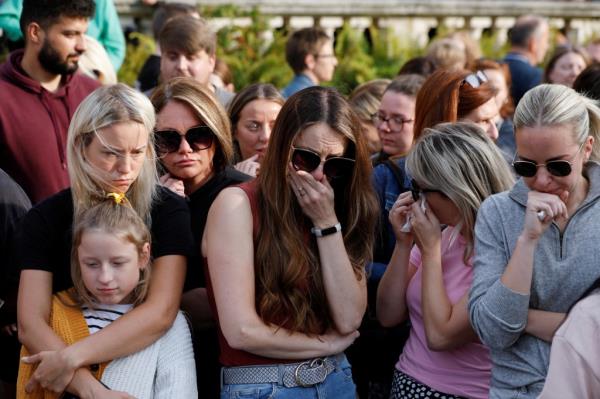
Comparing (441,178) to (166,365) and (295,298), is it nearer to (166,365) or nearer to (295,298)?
(295,298)

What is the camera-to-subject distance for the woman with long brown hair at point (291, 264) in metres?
4.04

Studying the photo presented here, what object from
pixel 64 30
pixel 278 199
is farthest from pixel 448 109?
pixel 64 30

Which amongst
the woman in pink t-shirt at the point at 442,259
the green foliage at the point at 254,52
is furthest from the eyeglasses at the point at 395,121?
the green foliage at the point at 254,52

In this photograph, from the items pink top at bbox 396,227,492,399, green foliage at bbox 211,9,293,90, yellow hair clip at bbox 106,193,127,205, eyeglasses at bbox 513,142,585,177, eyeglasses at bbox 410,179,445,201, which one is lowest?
pink top at bbox 396,227,492,399

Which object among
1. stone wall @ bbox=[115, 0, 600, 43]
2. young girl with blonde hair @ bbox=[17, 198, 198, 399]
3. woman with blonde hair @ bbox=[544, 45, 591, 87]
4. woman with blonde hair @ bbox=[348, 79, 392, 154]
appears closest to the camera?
young girl with blonde hair @ bbox=[17, 198, 198, 399]

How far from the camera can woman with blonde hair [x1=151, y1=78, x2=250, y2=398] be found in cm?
479

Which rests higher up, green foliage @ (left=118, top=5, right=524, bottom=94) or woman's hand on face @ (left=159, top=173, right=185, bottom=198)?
woman's hand on face @ (left=159, top=173, right=185, bottom=198)

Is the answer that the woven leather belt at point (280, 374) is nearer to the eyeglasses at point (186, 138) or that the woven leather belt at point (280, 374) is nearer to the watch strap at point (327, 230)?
the watch strap at point (327, 230)

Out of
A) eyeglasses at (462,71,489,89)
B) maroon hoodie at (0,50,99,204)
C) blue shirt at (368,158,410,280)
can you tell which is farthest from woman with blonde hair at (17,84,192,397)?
eyeglasses at (462,71,489,89)

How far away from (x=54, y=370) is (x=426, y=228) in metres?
1.63

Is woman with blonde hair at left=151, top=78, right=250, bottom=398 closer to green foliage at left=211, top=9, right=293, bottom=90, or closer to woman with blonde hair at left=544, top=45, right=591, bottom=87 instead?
woman with blonde hair at left=544, top=45, right=591, bottom=87

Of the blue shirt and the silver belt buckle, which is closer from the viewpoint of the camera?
the silver belt buckle

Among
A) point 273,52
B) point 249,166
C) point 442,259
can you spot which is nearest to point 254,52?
point 273,52

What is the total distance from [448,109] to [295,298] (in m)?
1.70
